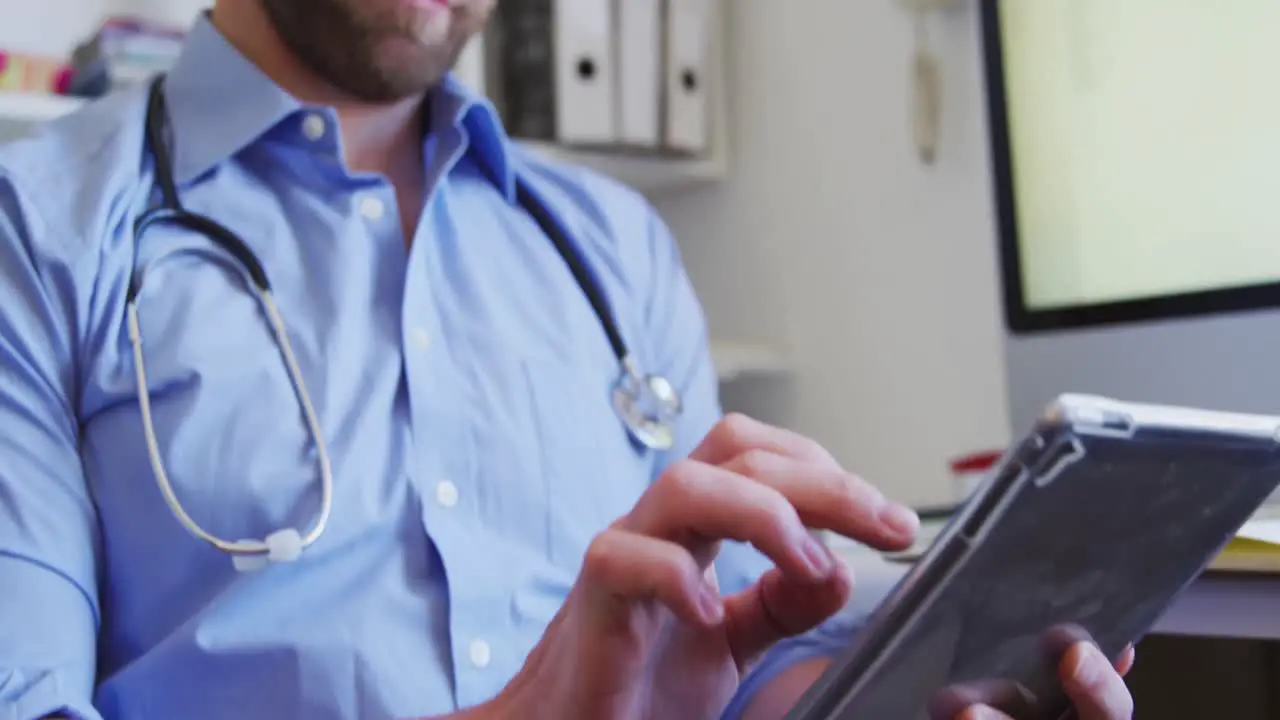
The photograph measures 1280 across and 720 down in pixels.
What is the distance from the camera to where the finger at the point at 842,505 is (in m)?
0.44

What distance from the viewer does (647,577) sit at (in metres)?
0.42

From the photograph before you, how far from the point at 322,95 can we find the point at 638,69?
0.71 metres

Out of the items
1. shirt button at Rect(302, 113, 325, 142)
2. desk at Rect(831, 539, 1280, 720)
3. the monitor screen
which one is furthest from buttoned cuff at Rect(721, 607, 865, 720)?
shirt button at Rect(302, 113, 325, 142)

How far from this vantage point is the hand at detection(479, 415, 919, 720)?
428 mm

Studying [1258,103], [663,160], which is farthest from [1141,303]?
[663,160]

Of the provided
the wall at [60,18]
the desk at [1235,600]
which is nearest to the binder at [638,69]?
the wall at [60,18]

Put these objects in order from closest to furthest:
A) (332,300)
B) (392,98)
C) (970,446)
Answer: (332,300), (392,98), (970,446)

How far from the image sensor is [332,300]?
73cm

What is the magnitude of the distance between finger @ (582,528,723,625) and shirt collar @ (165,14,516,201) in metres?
0.45

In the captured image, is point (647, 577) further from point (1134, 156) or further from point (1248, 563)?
point (1134, 156)

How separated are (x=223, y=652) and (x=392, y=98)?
413 mm

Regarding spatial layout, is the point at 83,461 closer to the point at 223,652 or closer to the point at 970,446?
the point at 223,652

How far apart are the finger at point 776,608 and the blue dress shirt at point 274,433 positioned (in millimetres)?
156

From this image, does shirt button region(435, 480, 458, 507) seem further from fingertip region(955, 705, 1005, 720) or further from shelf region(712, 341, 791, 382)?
shelf region(712, 341, 791, 382)
